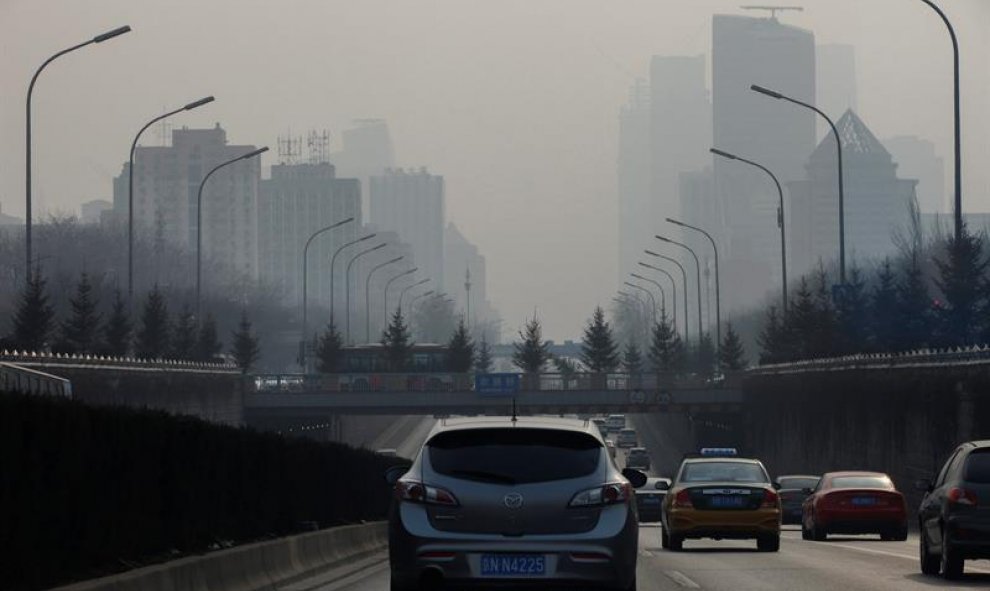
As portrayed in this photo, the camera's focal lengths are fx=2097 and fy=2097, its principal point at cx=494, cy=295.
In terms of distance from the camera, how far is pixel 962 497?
73.6 feet

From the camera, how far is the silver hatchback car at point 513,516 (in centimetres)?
1547

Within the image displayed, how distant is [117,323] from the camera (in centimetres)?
10094

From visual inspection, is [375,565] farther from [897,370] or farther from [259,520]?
[897,370]

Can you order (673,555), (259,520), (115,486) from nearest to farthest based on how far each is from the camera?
(115,486) → (259,520) → (673,555)

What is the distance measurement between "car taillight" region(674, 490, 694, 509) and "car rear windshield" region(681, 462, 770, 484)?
40cm

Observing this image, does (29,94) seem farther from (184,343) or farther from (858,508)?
(184,343)

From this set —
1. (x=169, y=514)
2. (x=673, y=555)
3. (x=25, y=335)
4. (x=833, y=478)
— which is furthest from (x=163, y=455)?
(x=25, y=335)

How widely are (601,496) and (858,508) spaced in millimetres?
Answer: 21631

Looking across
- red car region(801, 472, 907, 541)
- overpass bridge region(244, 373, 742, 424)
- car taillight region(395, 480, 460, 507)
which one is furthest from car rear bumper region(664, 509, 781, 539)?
overpass bridge region(244, 373, 742, 424)

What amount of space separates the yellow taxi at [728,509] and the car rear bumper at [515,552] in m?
14.8

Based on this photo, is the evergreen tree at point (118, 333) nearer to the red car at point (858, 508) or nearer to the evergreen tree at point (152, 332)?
the evergreen tree at point (152, 332)

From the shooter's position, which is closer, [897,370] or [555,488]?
[555,488]

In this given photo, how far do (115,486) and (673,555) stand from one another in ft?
44.9

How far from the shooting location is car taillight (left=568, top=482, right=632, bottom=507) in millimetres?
15570
